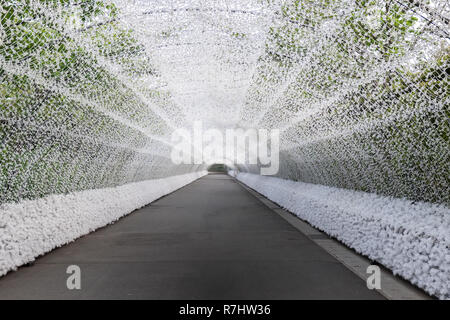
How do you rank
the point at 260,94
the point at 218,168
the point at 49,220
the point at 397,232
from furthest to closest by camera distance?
the point at 218,168, the point at 260,94, the point at 49,220, the point at 397,232

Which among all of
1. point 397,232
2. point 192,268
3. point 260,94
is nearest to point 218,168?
point 260,94

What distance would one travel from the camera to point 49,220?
222 inches

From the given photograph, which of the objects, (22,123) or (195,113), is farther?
(195,113)

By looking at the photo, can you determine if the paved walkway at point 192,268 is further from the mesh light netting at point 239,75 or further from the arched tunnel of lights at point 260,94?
the mesh light netting at point 239,75

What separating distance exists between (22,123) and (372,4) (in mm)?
4429

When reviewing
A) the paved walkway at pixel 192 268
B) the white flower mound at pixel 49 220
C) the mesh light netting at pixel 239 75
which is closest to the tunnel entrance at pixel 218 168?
the white flower mound at pixel 49 220

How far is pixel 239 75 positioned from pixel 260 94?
948 millimetres

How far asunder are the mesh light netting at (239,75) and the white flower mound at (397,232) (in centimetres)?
31

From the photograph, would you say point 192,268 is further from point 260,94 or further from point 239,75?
point 260,94

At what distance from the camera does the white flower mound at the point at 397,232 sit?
376 cm

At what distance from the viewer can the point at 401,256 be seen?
4395mm

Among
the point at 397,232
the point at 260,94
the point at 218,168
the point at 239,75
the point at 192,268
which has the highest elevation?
the point at 218,168
